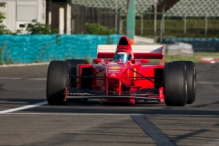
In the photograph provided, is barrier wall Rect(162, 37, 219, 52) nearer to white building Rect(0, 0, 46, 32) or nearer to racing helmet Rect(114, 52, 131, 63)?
white building Rect(0, 0, 46, 32)

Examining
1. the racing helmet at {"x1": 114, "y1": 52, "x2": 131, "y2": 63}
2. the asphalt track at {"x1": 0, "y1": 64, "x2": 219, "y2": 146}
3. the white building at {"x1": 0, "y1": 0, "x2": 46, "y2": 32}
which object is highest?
the white building at {"x1": 0, "y1": 0, "x2": 46, "y2": 32}

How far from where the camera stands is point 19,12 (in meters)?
33.0

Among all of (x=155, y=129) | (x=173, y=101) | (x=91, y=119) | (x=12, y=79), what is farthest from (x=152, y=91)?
(x=12, y=79)

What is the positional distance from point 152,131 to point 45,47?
18711mm

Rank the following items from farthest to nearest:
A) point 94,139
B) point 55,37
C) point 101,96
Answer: point 55,37 → point 101,96 → point 94,139

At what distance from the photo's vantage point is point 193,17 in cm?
5550

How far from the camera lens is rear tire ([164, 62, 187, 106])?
10.9 meters

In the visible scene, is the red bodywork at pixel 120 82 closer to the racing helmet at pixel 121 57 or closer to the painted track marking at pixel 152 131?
the racing helmet at pixel 121 57

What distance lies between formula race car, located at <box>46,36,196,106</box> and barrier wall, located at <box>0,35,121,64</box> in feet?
38.2

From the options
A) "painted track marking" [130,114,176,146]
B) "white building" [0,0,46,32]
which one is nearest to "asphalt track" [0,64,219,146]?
"painted track marking" [130,114,176,146]

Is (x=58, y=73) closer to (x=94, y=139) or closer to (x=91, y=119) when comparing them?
(x=91, y=119)

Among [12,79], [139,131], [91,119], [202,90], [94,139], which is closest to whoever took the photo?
[94,139]

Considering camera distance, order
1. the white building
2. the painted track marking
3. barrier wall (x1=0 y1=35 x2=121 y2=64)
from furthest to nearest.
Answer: the white building
barrier wall (x1=0 y1=35 x2=121 y2=64)
the painted track marking

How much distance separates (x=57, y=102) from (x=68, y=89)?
33 centimetres
